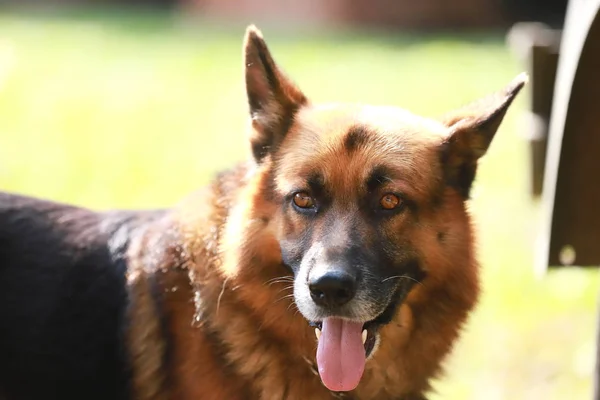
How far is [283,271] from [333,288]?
1.29ft

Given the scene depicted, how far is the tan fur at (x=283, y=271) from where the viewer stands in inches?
136

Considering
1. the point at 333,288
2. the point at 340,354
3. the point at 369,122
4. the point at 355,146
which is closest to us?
the point at 333,288

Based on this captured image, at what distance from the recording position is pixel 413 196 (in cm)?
343

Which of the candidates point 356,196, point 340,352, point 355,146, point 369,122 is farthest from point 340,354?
point 369,122

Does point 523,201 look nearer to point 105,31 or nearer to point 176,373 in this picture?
point 176,373

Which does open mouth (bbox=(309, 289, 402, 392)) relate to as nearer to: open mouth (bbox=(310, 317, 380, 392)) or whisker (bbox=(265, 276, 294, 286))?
open mouth (bbox=(310, 317, 380, 392))

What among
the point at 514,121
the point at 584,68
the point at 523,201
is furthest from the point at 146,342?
the point at 514,121

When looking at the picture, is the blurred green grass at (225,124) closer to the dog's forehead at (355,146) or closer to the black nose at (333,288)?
the dog's forehead at (355,146)

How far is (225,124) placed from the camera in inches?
418

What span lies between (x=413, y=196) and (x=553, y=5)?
51.5ft

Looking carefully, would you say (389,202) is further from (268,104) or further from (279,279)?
(268,104)

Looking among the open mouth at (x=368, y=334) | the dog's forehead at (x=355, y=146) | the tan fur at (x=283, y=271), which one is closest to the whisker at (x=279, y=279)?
the tan fur at (x=283, y=271)

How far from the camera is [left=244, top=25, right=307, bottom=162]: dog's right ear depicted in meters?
3.58

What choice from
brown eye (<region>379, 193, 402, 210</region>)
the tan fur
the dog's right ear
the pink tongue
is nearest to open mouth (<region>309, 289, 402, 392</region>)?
the pink tongue
